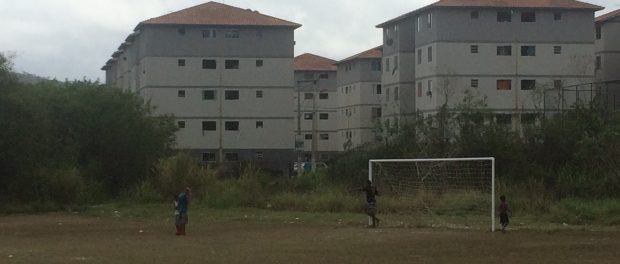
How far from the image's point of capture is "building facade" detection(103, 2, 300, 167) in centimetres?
7650

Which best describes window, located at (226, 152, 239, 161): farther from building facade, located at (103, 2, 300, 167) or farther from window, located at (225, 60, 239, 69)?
window, located at (225, 60, 239, 69)

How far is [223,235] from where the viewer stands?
87.5 ft

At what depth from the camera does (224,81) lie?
253 ft

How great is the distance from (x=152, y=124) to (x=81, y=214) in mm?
13596

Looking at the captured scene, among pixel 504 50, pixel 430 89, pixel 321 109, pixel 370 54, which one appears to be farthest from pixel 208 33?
pixel 321 109

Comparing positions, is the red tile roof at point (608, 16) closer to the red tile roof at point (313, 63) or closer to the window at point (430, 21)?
the window at point (430, 21)

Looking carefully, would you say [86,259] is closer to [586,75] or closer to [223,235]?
[223,235]

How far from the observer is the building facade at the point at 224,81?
7650cm

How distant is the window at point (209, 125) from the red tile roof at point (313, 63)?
3358 centimetres

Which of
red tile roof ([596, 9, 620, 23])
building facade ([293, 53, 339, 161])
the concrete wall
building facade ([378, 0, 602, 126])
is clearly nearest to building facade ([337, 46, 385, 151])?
building facade ([293, 53, 339, 161])

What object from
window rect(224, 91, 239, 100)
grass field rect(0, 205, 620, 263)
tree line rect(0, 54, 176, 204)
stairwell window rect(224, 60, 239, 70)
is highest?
stairwell window rect(224, 60, 239, 70)

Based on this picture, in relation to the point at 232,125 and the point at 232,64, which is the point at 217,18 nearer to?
the point at 232,64

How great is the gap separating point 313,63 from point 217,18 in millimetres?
37383

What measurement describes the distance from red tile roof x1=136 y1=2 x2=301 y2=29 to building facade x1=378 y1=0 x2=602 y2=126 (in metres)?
14.6
